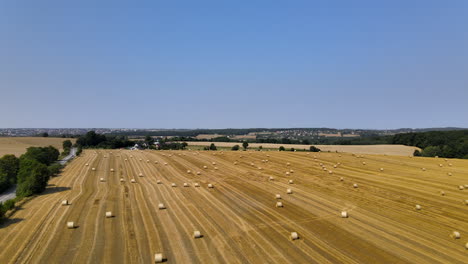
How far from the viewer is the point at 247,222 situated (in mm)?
18875

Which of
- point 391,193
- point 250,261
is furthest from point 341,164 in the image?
point 250,261

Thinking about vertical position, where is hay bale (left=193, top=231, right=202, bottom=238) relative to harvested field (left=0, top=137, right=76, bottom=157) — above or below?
below

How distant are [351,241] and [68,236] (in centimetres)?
1507

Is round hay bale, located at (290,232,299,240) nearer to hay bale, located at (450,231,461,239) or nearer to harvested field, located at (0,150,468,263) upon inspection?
harvested field, located at (0,150,468,263)

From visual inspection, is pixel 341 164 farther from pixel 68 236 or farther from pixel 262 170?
pixel 68 236

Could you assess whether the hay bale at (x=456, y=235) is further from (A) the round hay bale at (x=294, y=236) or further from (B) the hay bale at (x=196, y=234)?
(B) the hay bale at (x=196, y=234)

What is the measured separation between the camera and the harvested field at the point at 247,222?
14258 mm

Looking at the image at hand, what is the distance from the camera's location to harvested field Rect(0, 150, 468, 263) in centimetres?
1426

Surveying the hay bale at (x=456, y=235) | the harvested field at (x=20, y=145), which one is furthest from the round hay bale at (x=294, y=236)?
the harvested field at (x=20, y=145)

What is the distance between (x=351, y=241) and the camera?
16.0 meters

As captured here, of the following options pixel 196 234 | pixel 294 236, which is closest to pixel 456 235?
pixel 294 236

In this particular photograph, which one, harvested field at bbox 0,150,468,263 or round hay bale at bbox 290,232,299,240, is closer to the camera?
harvested field at bbox 0,150,468,263

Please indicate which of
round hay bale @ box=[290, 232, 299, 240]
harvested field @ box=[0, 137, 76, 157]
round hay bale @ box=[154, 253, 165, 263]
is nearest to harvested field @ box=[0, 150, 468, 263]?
round hay bale @ box=[290, 232, 299, 240]

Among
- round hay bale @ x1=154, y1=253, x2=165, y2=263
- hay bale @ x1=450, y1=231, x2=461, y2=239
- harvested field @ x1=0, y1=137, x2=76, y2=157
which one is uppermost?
harvested field @ x1=0, y1=137, x2=76, y2=157
